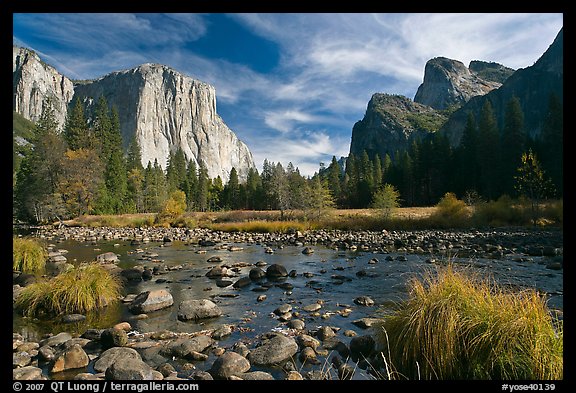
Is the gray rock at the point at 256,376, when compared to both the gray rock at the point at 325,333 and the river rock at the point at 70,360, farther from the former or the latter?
the river rock at the point at 70,360

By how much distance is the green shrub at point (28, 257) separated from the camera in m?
13.4

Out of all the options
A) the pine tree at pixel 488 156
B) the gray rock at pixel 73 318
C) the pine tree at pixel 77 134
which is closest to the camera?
the gray rock at pixel 73 318

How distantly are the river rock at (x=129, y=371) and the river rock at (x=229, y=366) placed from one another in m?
0.98

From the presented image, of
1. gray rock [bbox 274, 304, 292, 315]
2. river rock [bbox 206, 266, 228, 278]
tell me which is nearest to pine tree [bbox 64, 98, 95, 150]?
river rock [bbox 206, 266, 228, 278]

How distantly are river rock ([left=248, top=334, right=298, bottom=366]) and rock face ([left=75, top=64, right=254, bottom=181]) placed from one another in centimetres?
14627

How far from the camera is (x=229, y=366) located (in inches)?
210

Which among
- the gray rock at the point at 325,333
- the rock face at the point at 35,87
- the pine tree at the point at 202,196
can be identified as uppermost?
the rock face at the point at 35,87

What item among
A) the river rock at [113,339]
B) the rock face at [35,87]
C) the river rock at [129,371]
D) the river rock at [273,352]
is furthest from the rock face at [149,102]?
the river rock at [129,371]

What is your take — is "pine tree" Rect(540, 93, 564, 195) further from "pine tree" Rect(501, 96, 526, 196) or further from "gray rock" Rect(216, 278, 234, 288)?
"gray rock" Rect(216, 278, 234, 288)

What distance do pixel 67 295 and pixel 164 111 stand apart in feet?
533

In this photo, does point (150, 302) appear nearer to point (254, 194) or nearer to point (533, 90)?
point (254, 194)
